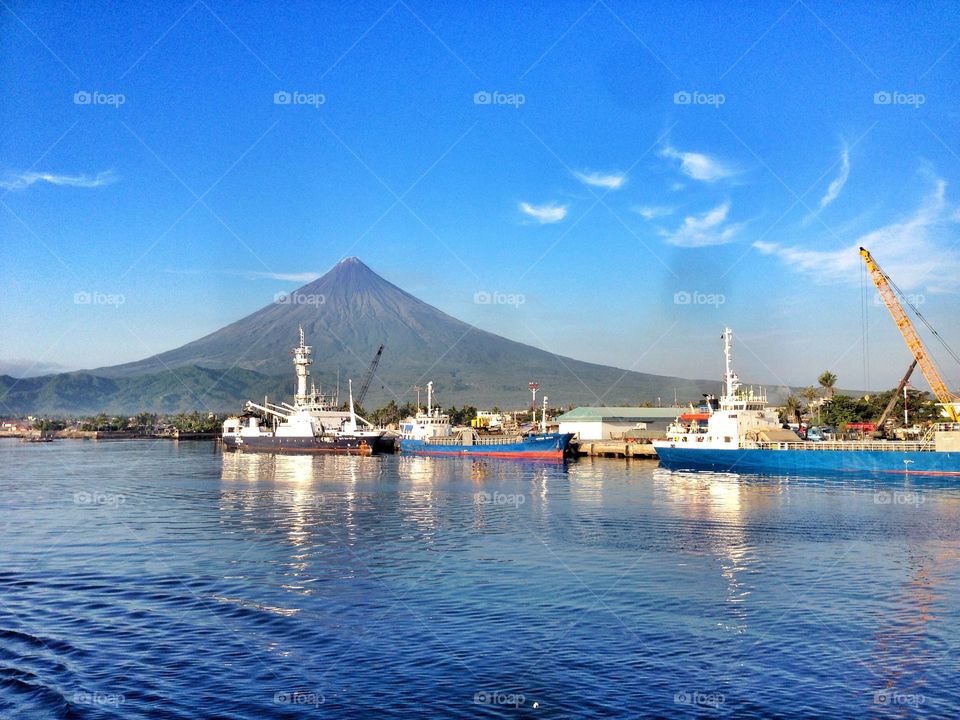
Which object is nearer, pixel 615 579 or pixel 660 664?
pixel 660 664

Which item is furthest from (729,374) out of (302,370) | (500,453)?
(302,370)

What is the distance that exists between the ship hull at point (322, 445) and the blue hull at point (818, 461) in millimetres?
46728

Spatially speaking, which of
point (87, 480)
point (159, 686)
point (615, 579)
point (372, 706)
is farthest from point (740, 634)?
point (87, 480)

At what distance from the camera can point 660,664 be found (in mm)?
16969

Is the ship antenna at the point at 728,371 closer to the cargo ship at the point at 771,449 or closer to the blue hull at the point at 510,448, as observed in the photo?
the cargo ship at the point at 771,449

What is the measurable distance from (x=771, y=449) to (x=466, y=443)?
46.7 meters

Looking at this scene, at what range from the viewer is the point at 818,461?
69.2 meters

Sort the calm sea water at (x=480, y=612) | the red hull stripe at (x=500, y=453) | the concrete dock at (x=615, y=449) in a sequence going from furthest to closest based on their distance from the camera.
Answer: the concrete dock at (x=615, y=449) → the red hull stripe at (x=500, y=453) → the calm sea water at (x=480, y=612)

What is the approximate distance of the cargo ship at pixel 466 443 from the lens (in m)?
98.4

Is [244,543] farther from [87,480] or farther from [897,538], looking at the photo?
[87,480]

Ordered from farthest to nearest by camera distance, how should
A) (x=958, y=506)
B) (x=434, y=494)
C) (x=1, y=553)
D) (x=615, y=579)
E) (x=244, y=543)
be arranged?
(x=434, y=494), (x=958, y=506), (x=244, y=543), (x=1, y=553), (x=615, y=579)

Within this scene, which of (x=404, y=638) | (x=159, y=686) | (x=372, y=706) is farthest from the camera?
(x=404, y=638)

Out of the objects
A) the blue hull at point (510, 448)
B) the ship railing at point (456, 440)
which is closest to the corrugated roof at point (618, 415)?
the ship railing at point (456, 440)

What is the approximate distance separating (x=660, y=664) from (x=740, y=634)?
316 centimetres
